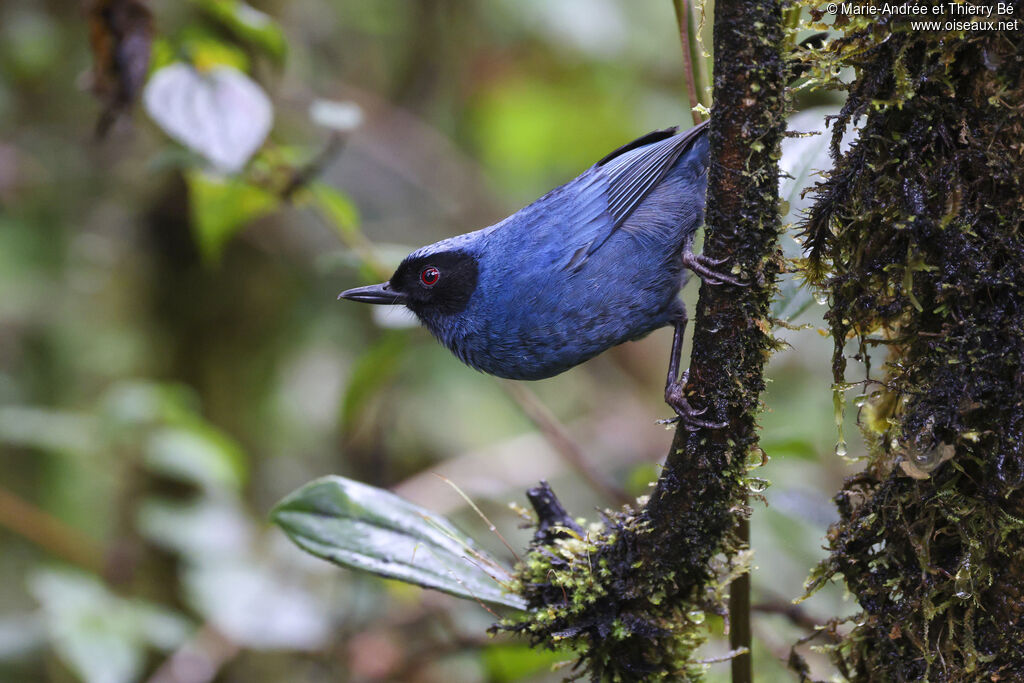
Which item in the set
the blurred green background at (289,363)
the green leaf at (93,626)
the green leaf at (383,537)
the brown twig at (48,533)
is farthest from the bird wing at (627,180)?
the brown twig at (48,533)

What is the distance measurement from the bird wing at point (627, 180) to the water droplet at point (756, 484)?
1383 millimetres

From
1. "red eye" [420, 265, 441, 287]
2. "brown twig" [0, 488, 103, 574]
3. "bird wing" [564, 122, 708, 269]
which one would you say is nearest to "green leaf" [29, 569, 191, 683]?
"brown twig" [0, 488, 103, 574]

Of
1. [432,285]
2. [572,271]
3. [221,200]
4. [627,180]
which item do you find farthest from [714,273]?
[221,200]

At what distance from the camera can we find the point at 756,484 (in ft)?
5.87

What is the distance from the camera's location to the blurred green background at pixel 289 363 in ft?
12.7

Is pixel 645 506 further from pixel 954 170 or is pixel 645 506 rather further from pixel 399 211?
pixel 399 211

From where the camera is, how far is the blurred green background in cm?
388

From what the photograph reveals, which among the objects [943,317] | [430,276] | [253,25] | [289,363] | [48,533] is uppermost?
[289,363]

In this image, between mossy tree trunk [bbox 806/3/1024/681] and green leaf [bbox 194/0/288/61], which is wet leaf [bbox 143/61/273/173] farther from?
mossy tree trunk [bbox 806/3/1024/681]

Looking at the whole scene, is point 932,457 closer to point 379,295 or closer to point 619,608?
point 619,608

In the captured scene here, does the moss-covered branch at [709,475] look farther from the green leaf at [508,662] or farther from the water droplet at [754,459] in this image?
the green leaf at [508,662]

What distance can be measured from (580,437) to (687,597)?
491 cm

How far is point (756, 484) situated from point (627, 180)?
1.69 metres

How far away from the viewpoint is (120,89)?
3123 millimetres
